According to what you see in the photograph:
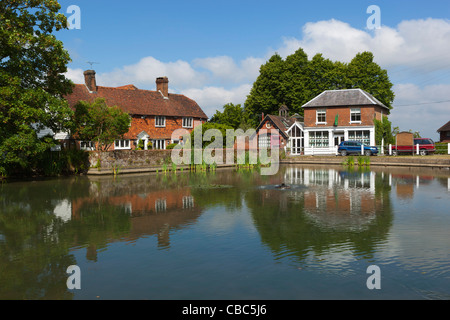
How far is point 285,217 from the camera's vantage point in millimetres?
13109

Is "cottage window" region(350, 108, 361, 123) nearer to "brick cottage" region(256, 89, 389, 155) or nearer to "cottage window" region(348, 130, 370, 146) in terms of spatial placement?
"brick cottage" region(256, 89, 389, 155)

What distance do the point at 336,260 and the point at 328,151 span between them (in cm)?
4406

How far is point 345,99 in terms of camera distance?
52.0 m

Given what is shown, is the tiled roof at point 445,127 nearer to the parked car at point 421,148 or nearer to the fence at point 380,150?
the fence at point 380,150

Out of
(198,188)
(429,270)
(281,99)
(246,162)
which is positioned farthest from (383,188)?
(281,99)

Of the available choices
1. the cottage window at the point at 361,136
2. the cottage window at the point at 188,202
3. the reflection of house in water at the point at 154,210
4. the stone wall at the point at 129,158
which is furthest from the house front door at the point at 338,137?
the cottage window at the point at 188,202

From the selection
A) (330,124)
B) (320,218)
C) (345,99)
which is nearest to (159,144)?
(330,124)

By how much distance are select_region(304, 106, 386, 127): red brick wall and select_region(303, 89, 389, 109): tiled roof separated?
2.11 feet

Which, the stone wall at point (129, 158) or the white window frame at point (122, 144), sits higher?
the white window frame at point (122, 144)

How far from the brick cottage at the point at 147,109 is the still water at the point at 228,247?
29643mm

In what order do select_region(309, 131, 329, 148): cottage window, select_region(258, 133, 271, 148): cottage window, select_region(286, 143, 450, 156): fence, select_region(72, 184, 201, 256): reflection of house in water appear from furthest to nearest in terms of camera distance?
select_region(258, 133, 271, 148): cottage window
select_region(309, 131, 329, 148): cottage window
select_region(286, 143, 450, 156): fence
select_region(72, 184, 201, 256): reflection of house in water

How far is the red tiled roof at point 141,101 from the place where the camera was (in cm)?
4546

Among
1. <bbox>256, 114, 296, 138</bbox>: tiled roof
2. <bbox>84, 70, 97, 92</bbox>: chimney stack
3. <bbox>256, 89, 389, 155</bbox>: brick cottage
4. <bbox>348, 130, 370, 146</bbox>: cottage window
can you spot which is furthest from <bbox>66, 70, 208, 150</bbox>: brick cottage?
<bbox>348, 130, 370, 146</bbox>: cottage window

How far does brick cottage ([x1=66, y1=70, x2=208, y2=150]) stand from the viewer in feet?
152
